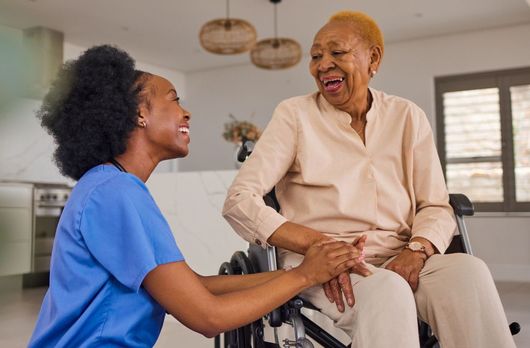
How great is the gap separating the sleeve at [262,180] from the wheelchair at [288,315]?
0.06 m

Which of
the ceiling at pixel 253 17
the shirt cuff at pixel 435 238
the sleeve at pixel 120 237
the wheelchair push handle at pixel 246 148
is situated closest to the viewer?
the sleeve at pixel 120 237

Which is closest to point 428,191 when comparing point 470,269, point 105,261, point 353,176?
point 353,176

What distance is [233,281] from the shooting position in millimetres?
Answer: 1272

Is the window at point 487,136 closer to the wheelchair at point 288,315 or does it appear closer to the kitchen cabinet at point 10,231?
the wheelchair at point 288,315

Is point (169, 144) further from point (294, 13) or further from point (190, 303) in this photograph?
point (294, 13)

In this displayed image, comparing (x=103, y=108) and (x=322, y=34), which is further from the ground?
(x=322, y=34)

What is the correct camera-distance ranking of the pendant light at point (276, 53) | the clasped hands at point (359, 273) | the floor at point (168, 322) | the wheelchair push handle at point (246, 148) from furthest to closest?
1. the pendant light at point (276, 53)
2. the floor at point (168, 322)
3. the wheelchair push handle at point (246, 148)
4. the clasped hands at point (359, 273)

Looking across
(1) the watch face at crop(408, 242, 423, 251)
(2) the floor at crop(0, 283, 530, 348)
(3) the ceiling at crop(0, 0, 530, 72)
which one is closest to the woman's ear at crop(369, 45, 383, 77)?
(1) the watch face at crop(408, 242, 423, 251)

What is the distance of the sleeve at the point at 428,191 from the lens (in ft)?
4.83

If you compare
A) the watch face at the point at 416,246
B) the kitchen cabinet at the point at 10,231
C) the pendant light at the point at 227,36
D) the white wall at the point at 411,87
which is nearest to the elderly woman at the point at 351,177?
the watch face at the point at 416,246

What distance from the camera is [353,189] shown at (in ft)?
4.98

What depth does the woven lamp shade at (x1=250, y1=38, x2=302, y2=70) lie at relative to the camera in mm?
5434

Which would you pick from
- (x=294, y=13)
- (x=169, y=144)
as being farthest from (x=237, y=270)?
(x=294, y=13)

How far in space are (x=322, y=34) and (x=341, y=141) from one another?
32 cm
